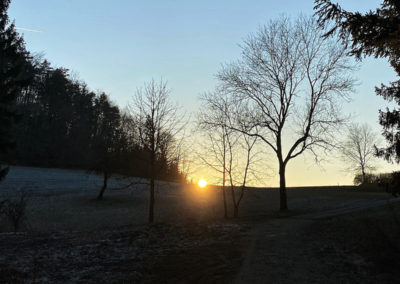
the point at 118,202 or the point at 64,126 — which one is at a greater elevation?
the point at 64,126

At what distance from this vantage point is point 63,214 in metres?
28.3

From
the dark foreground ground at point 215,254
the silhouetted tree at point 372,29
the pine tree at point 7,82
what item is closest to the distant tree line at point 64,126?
the pine tree at point 7,82

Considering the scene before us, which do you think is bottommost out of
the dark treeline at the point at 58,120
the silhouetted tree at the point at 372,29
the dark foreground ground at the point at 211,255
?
the dark foreground ground at the point at 211,255

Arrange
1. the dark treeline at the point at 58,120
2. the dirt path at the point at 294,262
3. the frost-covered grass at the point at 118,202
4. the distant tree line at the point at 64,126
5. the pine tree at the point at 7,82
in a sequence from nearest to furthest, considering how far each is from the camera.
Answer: the dirt path at the point at 294,262, the pine tree at the point at 7,82, the frost-covered grass at the point at 118,202, the distant tree line at the point at 64,126, the dark treeline at the point at 58,120

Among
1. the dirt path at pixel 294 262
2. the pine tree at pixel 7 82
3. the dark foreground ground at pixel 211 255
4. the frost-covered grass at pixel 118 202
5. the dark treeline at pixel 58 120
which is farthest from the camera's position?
the dark treeline at pixel 58 120

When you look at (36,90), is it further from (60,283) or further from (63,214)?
(60,283)

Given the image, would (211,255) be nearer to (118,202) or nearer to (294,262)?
(294,262)

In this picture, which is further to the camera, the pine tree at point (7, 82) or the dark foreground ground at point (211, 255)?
the pine tree at point (7, 82)

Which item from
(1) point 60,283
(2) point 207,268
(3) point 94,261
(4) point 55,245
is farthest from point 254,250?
(4) point 55,245

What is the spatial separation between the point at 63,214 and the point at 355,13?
27.4m

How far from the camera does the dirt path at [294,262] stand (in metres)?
7.68

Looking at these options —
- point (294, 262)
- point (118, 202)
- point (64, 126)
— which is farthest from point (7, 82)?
point (64, 126)

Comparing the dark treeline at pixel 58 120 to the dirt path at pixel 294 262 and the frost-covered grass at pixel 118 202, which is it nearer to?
the frost-covered grass at pixel 118 202

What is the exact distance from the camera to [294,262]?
29.2ft
